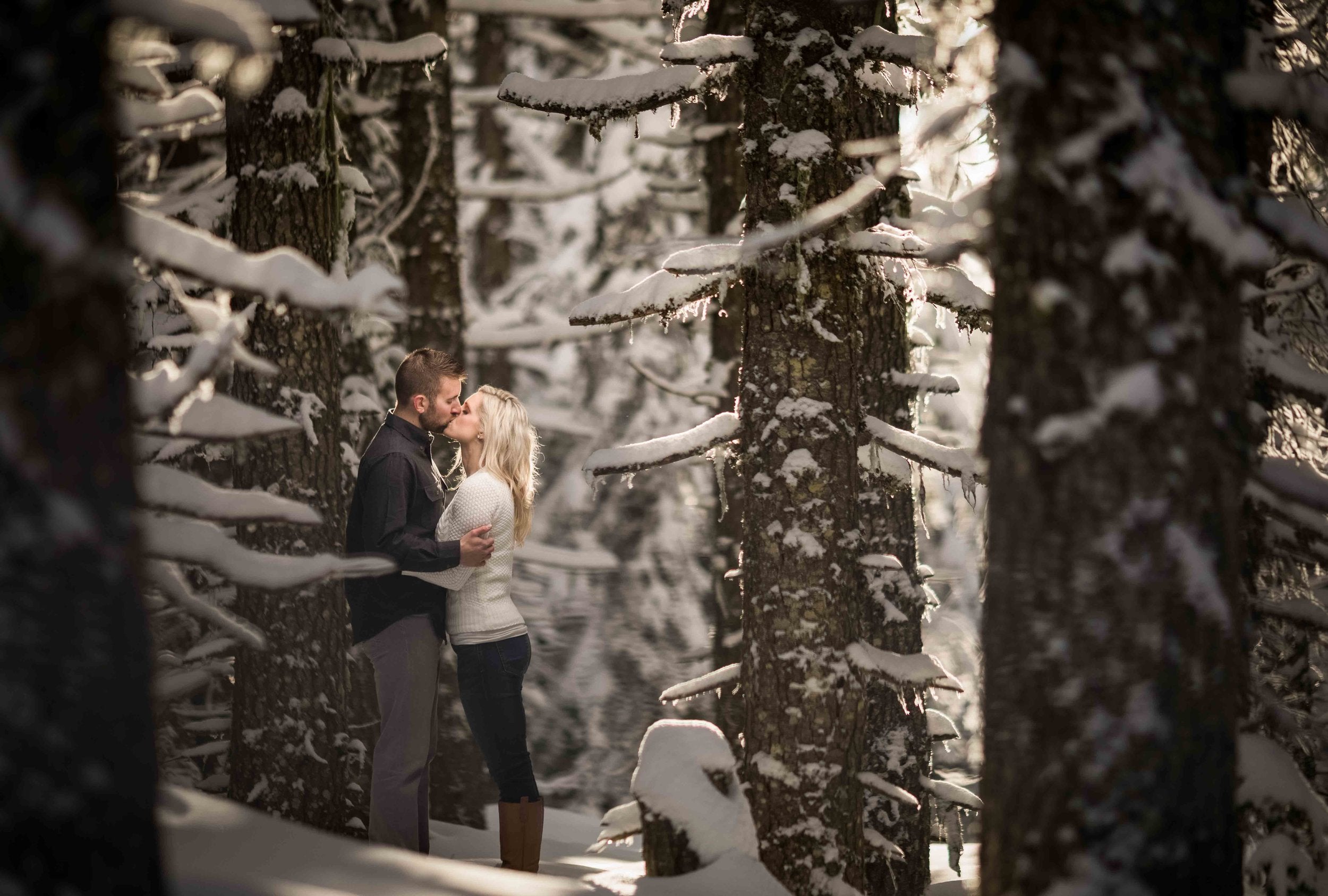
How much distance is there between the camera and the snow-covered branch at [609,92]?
513 centimetres

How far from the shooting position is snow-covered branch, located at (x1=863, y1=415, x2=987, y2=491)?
519cm

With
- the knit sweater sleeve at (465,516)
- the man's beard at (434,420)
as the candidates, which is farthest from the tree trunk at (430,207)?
the knit sweater sleeve at (465,516)

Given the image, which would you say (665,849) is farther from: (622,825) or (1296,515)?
(1296,515)

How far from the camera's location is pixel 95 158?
2117 mm

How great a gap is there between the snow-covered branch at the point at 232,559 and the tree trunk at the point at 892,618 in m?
3.61

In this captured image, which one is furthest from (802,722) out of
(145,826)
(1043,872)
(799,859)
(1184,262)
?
(145,826)

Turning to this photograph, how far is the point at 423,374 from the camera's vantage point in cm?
585

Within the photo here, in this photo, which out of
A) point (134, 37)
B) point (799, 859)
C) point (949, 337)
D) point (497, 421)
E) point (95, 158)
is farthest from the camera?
point (949, 337)

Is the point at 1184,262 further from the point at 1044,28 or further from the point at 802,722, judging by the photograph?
the point at 802,722

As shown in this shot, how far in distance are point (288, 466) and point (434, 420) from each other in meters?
1.05

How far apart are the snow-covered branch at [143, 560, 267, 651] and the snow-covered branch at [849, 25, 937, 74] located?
3797mm

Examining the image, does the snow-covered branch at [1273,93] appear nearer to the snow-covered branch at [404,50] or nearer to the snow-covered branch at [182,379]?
the snow-covered branch at [182,379]

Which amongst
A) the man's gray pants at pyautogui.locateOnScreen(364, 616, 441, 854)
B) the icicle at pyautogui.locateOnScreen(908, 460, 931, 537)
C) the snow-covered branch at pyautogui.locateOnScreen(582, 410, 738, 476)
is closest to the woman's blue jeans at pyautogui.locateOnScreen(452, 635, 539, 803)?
the man's gray pants at pyautogui.locateOnScreen(364, 616, 441, 854)

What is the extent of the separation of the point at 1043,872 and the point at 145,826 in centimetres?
218
